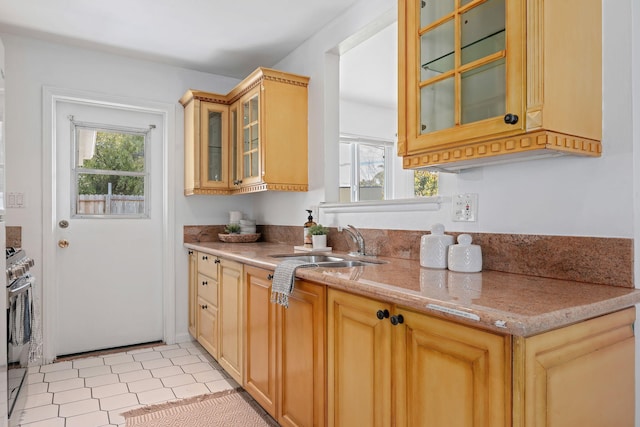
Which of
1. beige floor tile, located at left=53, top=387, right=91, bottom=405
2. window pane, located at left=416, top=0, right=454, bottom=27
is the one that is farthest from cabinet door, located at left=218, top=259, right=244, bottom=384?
window pane, located at left=416, top=0, right=454, bottom=27

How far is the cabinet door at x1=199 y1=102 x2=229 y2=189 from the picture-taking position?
3.32 meters

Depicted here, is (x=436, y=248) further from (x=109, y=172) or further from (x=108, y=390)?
(x=109, y=172)

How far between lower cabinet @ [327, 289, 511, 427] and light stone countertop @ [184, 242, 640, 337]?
6 centimetres

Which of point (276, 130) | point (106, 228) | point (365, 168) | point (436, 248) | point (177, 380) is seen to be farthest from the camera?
point (365, 168)

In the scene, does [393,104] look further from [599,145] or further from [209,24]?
[599,145]

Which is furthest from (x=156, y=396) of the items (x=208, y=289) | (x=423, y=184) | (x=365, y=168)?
(x=423, y=184)

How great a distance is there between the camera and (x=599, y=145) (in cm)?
135

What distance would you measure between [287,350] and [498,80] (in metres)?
1.38

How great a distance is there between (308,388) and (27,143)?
2653mm

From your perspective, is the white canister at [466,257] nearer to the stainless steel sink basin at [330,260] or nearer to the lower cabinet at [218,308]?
the stainless steel sink basin at [330,260]

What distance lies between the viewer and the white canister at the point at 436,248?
1.73 meters

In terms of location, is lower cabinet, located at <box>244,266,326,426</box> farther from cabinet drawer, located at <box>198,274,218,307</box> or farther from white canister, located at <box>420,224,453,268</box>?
cabinet drawer, located at <box>198,274,218,307</box>

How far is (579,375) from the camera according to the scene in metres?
1.07

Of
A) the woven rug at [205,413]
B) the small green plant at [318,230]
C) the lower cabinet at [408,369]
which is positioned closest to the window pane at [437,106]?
the lower cabinet at [408,369]
